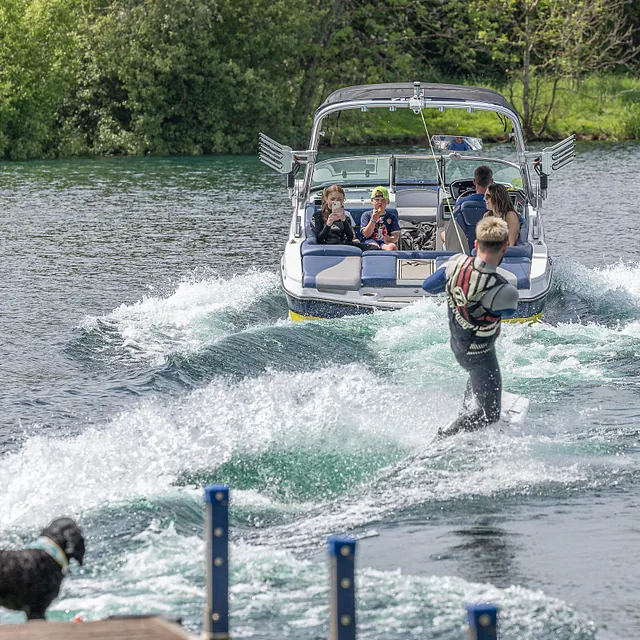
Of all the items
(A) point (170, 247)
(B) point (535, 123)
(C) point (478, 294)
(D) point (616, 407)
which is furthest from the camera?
(B) point (535, 123)

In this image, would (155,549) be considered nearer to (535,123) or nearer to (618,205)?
(618,205)

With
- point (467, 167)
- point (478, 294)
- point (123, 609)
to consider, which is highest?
point (467, 167)

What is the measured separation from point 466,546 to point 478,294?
154 cm

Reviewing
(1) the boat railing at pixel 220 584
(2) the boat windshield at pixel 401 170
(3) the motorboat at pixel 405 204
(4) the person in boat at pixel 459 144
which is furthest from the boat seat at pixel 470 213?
(1) the boat railing at pixel 220 584

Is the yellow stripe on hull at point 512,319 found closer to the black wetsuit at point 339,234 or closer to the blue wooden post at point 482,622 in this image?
the black wetsuit at point 339,234

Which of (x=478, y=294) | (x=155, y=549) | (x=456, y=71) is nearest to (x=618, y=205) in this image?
(x=478, y=294)

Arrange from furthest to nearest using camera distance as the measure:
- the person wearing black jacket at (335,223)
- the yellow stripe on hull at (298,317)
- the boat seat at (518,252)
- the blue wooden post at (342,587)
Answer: the person wearing black jacket at (335,223)
the boat seat at (518,252)
the yellow stripe on hull at (298,317)
the blue wooden post at (342,587)

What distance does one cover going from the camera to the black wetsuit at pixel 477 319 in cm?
729

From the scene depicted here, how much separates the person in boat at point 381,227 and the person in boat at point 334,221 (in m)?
0.22

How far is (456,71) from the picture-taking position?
138ft

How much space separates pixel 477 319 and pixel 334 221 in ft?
15.6

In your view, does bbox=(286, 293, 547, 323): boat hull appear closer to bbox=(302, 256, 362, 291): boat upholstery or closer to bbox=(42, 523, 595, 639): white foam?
bbox=(302, 256, 362, 291): boat upholstery

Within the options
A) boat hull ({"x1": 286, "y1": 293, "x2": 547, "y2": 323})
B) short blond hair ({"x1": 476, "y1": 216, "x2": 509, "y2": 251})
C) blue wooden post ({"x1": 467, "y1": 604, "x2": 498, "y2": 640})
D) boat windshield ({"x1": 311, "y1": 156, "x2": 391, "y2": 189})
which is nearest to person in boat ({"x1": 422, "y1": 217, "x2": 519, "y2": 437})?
short blond hair ({"x1": 476, "y1": 216, "x2": 509, "y2": 251})

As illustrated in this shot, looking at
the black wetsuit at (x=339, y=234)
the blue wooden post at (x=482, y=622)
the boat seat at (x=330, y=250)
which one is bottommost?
the blue wooden post at (x=482, y=622)
